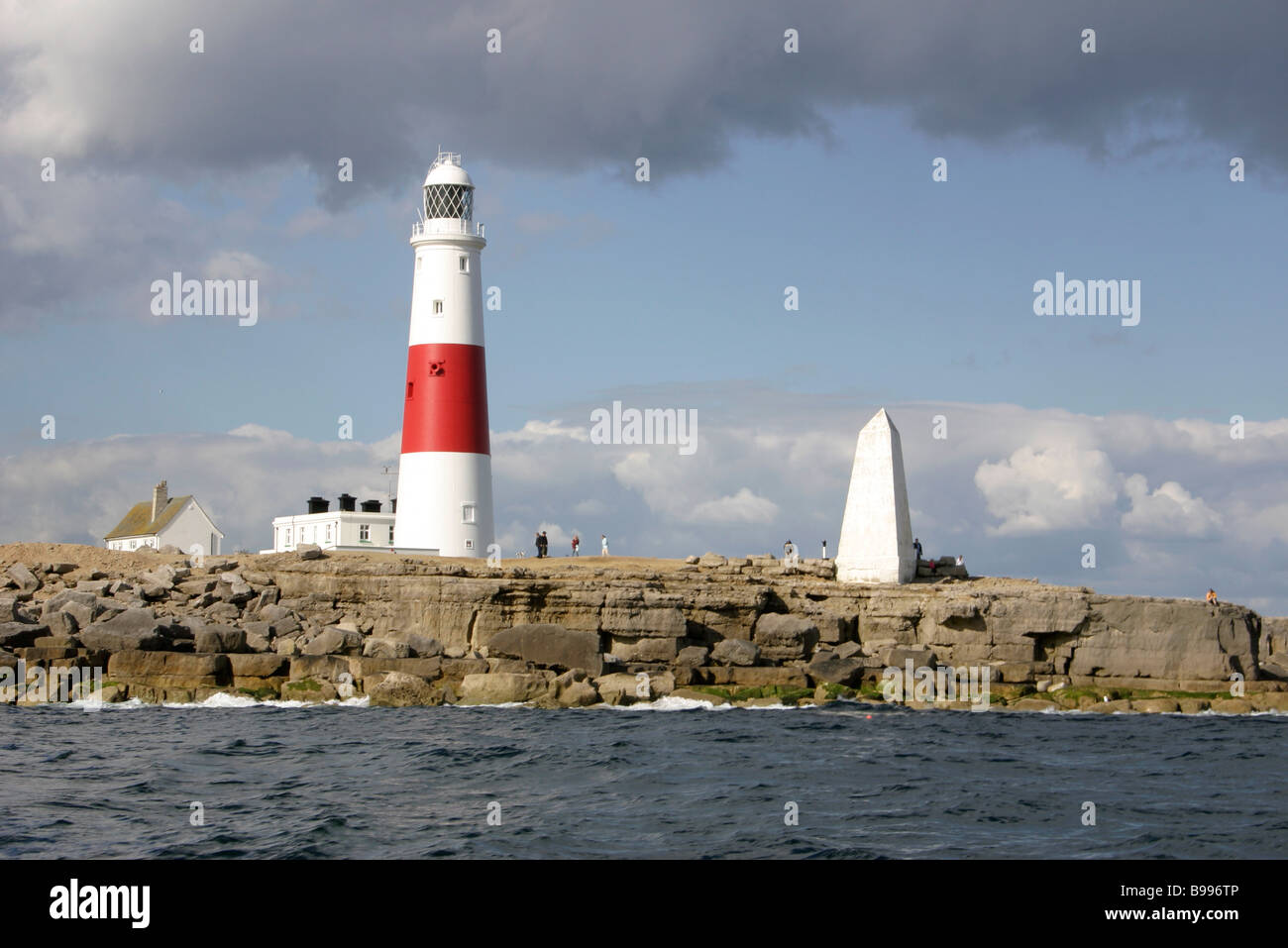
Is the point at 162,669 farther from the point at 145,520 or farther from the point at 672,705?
the point at 145,520

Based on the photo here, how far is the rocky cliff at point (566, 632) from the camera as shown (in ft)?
87.7

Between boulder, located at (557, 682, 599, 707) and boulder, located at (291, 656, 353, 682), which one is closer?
boulder, located at (557, 682, 599, 707)

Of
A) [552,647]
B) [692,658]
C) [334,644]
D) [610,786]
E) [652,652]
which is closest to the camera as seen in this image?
[610,786]

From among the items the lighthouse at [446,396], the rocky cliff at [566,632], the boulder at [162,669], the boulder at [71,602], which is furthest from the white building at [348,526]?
the boulder at [162,669]

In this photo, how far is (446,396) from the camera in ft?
120

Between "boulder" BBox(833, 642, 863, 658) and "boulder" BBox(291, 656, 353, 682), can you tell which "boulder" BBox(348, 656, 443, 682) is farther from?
"boulder" BBox(833, 642, 863, 658)

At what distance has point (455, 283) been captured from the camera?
3697cm

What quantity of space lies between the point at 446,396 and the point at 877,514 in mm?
11681

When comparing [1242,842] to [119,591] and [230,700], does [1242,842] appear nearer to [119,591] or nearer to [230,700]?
[230,700]

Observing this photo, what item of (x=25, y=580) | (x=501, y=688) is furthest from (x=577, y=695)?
(x=25, y=580)

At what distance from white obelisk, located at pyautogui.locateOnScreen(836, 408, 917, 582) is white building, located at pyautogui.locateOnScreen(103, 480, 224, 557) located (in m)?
22.9

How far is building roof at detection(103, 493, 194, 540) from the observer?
155ft

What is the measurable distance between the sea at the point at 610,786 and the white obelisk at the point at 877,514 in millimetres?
7969

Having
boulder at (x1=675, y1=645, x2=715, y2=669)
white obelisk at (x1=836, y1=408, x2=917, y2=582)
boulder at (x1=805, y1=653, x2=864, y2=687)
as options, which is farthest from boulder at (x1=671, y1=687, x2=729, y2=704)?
white obelisk at (x1=836, y1=408, x2=917, y2=582)
